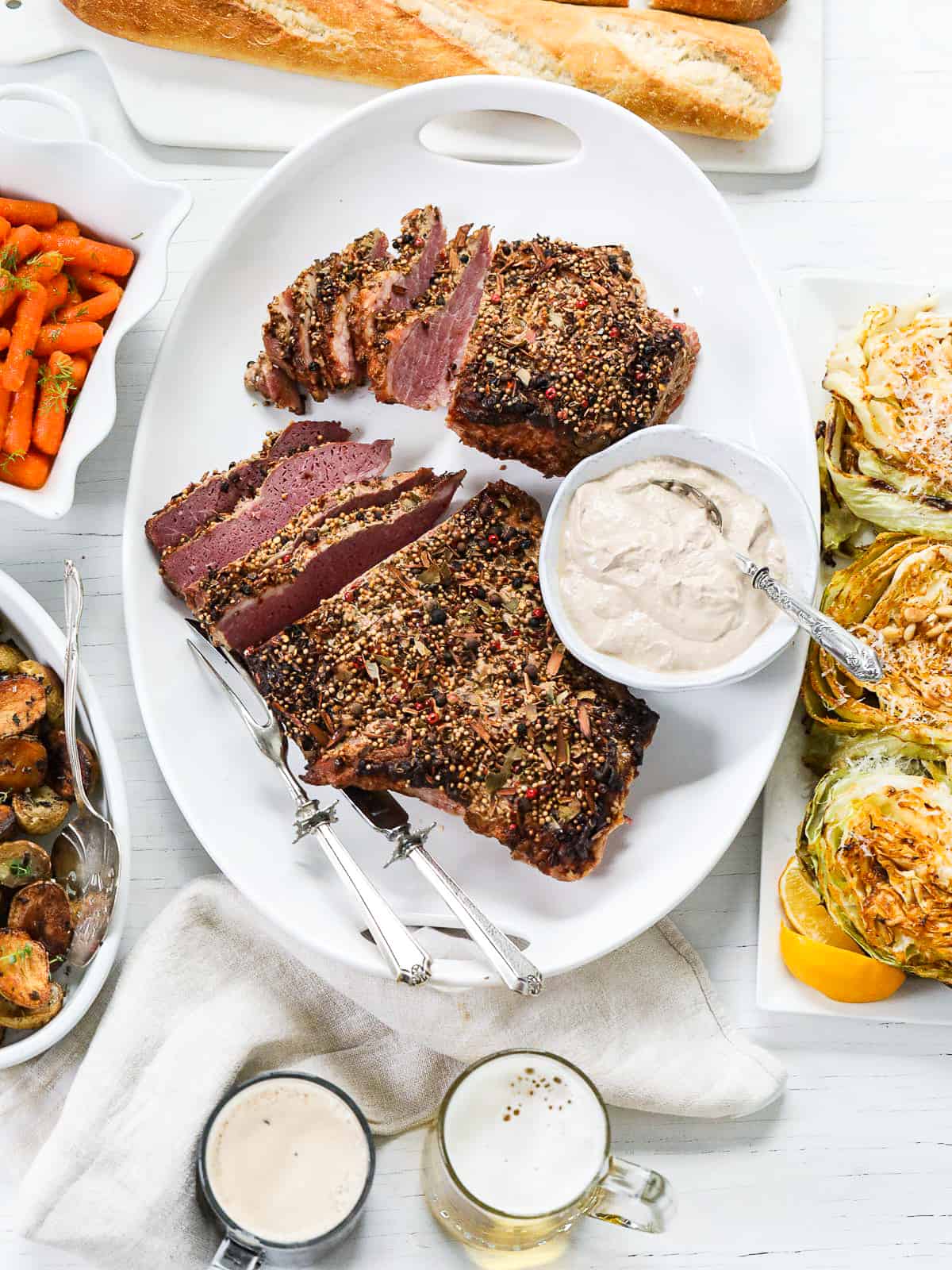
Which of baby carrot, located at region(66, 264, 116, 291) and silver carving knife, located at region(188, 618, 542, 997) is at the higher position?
baby carrot, located at region(66, 264, 116, 291)

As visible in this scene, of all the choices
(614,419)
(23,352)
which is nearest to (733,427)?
(614,419)

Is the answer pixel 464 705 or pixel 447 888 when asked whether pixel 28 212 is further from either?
pixel 447 888

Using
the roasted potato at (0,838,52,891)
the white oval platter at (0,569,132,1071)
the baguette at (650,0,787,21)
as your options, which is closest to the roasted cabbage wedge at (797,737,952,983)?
the white oval platter at (0,569,132,1071)

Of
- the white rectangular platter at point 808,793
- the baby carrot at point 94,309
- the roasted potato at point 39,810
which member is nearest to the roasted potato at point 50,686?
the roasted potato at point 39,810

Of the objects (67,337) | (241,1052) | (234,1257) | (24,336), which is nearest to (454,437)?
(67,337)

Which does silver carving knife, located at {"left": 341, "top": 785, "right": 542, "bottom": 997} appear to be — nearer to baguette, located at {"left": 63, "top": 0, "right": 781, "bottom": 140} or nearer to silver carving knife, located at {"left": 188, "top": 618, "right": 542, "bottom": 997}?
silver carving knife, located at {"left": 188, "top": 618, "right": 542, "bottom": 997}

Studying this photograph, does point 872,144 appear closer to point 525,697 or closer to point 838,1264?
point 525,697
